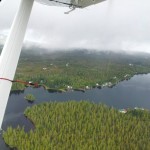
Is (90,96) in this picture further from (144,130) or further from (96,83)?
(144,130)

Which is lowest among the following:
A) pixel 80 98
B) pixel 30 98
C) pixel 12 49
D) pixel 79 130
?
pixel 12 49

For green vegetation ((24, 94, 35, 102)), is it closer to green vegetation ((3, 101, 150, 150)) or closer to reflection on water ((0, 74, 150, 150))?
reflection on water ((0, 74, 150, 150))

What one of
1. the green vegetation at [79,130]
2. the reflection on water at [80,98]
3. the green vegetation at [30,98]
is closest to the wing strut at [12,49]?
the green vegetation at [79,130]

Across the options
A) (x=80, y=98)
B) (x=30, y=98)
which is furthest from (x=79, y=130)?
(x=80, y=98)

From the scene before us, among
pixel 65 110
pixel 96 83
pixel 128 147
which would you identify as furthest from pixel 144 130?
pixel 96 83

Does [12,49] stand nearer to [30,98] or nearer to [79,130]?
[79,130]

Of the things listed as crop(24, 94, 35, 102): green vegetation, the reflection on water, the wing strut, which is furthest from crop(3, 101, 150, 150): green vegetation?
the wing strut
